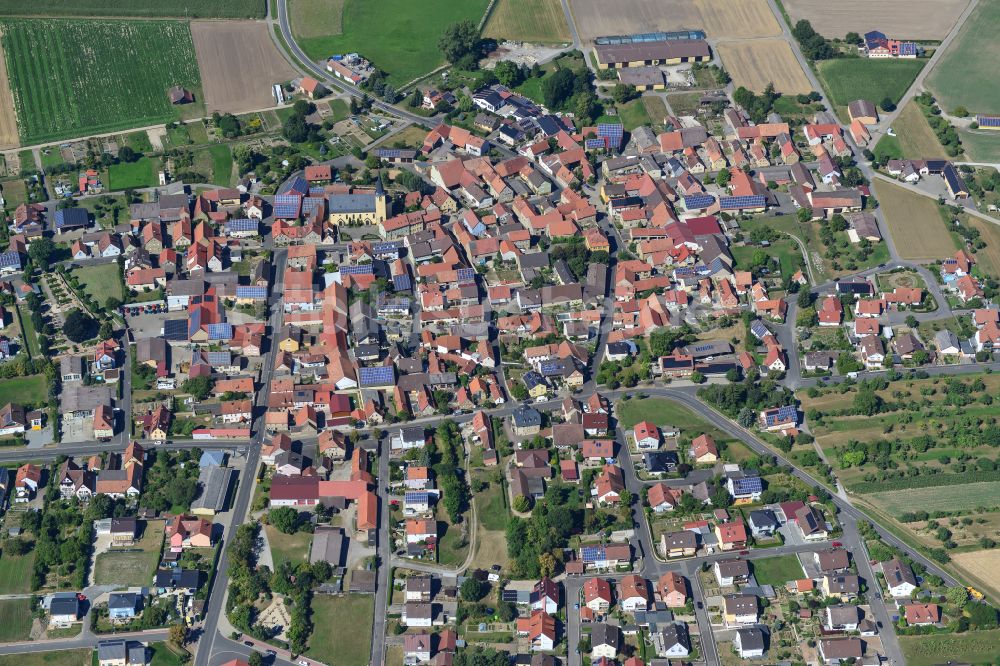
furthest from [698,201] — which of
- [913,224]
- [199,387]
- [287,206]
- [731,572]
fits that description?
[199,387]

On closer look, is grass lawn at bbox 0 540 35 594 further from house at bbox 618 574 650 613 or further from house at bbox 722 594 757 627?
house at bbox 722 594 757 627

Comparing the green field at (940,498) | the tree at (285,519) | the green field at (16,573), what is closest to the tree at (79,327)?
the green field at (16,573)

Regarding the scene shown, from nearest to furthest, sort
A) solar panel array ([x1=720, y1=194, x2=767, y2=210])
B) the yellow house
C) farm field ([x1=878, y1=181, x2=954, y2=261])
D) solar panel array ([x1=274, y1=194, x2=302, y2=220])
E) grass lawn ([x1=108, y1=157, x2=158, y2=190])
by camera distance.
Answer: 1. farm field ([x1=878, y1=181, x2=954, y2=261])
2. solar panel array ([x1=274, y1=194, x2=302, y2=220])
3. the yellow house
4. solar panel array ([x1=720, y1=194, x2=767, y2=210])
5. grass lawn ([x1=108, y1=157, x2=158, y2=190])

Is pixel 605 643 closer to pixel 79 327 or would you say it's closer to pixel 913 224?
pixel 79 327

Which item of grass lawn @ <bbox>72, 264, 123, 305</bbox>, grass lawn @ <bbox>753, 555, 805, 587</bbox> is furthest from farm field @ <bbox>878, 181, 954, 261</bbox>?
grass lawn @ <bbox>72, 264, 123, 305</bbox>

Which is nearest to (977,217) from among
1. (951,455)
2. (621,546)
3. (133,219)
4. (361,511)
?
(951,455)
